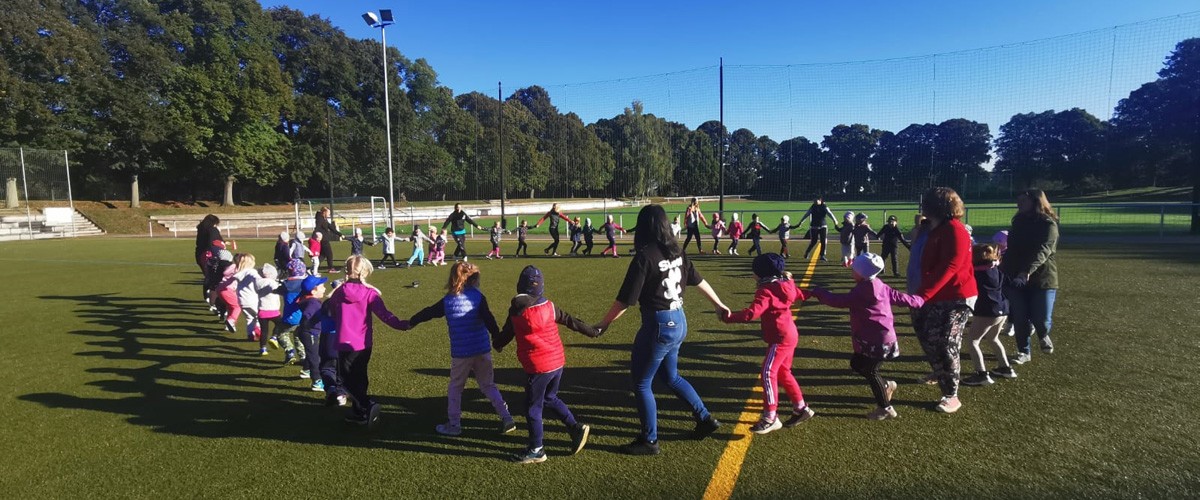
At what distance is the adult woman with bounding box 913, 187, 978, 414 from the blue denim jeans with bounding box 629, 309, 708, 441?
2225 mm

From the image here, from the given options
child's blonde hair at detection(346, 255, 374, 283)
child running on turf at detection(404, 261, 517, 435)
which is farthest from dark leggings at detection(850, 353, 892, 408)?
child's blonde hair at detection(346, 255, 374, 283)

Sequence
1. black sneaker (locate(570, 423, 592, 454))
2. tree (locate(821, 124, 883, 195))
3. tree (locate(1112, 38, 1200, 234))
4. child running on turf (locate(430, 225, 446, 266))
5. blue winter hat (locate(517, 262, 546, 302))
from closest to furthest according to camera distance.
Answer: blue winter hat (locate(517, 262, 546, 302)) → black sneaker (locate(570, 423, 592, 454)) → child running on turf (locate(430, 225, 446, 266)) → tree (locate(1112, 38, 1200, 234)) → tree (locate(821, 124, 883, 195))

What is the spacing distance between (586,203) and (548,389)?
164ft

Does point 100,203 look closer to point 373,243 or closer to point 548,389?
point 373,243

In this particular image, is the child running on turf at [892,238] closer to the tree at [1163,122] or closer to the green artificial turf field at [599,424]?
the green artificial turf field at [599,424]

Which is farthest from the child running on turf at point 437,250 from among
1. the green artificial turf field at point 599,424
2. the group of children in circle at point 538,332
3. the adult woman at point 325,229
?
the group of children in circle at point 538,332

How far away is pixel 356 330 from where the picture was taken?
179 inches

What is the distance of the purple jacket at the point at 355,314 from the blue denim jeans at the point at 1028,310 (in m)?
6.35

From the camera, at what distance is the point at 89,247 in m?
25.5

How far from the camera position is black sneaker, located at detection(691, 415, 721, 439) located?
4.28 metres

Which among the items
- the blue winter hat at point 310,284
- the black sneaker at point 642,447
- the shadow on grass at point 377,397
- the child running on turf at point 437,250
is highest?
the blue winter hat at point 310,284

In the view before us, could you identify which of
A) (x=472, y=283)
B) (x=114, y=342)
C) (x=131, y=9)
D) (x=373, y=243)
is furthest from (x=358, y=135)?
(x=472, y=283)

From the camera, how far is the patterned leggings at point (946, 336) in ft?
15.4

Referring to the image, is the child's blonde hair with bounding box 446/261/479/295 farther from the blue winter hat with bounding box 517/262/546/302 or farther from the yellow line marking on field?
the yellow line marking on field
